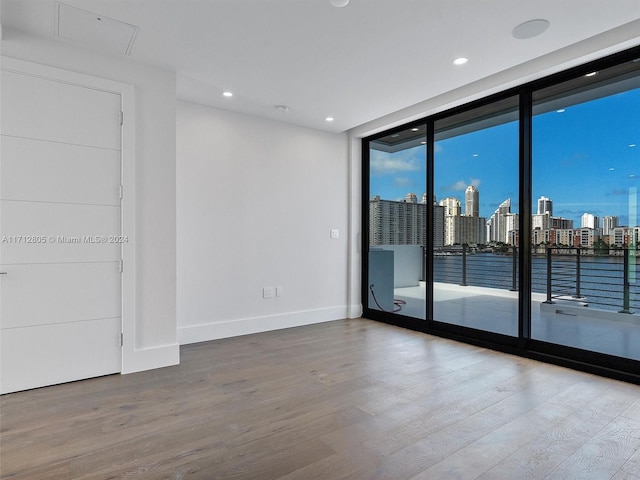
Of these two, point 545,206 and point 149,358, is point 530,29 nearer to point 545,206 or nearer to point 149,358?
point 545,206

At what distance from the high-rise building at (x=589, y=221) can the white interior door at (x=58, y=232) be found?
4.13 metres

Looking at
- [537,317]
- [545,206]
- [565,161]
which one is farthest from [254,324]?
[565,161]

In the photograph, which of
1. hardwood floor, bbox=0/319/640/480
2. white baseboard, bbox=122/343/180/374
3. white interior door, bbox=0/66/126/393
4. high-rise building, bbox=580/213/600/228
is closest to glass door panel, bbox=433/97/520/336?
high-rise building, bbox=580/213/600/228

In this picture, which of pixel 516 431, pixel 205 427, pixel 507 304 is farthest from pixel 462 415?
pixel 507 304

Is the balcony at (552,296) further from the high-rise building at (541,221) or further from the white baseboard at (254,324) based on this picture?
the white baseboard at (254,324)

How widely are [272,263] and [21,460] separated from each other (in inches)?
118

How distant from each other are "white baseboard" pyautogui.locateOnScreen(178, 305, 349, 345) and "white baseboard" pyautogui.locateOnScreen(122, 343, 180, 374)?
25.3 inches

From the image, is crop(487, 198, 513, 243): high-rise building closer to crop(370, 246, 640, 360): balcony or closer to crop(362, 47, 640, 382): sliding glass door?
crop(362, 47, 640, 382): sliding glass door

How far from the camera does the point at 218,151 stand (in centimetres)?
414

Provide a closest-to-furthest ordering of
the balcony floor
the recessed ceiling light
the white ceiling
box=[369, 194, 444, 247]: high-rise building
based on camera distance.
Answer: the white ceiling → the recessed ceiling light → the balcony floor → box=[369, 194, 444, 247]: high-rise building

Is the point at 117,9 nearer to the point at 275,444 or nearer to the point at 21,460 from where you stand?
the point at 21,460

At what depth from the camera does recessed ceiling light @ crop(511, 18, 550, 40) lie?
8.29 feet

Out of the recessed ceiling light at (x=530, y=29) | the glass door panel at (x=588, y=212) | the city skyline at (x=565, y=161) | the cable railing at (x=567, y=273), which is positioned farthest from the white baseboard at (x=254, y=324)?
Answer: the recessed ceiling light at (x=530, y=29)

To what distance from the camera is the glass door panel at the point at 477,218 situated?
3.77 metres
